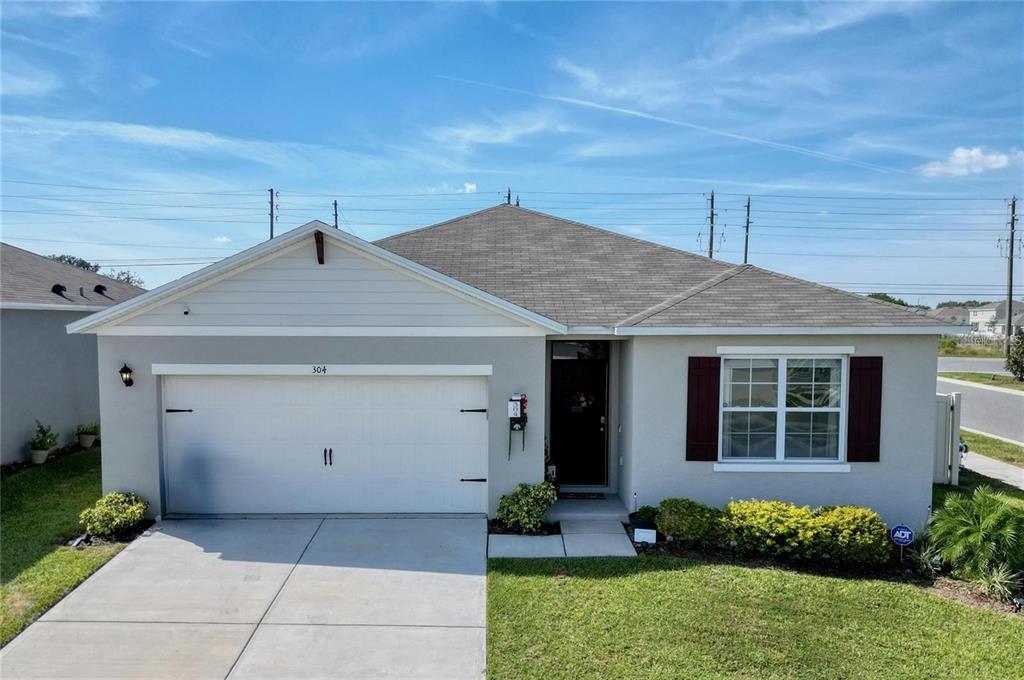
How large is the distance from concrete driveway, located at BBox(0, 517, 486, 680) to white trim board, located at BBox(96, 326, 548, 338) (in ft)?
9.31

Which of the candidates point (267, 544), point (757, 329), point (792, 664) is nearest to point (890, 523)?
point (757, 329)

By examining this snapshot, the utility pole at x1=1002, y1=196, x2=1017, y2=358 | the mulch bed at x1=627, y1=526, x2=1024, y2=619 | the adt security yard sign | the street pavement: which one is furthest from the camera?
the utility pole at x1=1002, y1=196, x2=1017, y2=358

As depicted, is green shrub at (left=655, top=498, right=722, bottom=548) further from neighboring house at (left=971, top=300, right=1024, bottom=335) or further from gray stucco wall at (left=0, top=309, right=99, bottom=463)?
neighboring house at (left=971, top=300, right=1024, bottom=335)

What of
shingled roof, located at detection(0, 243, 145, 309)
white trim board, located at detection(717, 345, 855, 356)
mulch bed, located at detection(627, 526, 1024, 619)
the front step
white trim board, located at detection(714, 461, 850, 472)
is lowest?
mulch bed, located at detection(627, 526, 1024, 619)

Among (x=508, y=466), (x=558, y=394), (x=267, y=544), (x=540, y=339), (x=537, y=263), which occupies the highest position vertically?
(x=537, y=263)

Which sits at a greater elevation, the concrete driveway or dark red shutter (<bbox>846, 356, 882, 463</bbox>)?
dark red shutter (<bbox>846, 356, 882, 463</bbox>)

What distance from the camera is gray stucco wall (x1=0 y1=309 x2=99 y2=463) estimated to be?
11031 millimetres

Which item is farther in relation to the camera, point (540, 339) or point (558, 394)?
point (558, 394)

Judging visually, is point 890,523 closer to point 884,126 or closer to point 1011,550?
point 1011,550

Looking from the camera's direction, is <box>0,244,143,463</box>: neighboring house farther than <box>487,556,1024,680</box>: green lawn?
Yes

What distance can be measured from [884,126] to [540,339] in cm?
1121

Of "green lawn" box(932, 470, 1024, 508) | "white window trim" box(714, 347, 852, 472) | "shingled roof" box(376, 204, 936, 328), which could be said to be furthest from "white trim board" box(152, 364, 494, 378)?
"green lawn" box(932, 470, 1024, 508)

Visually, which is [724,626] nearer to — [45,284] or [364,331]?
[364,331]

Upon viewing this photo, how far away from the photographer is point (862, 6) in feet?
30.5
